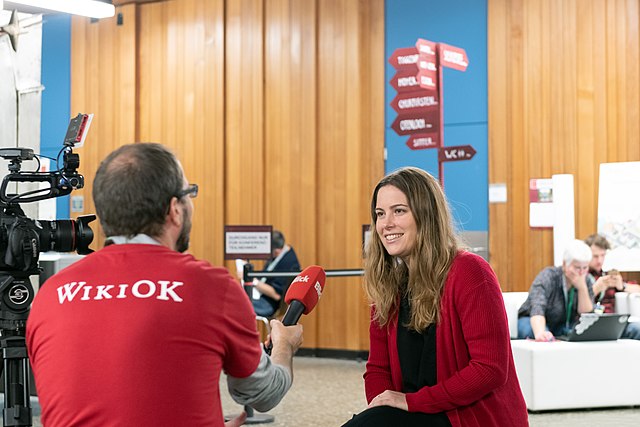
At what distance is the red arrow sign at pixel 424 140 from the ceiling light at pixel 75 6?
2.33 meters

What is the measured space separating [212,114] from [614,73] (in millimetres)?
3811

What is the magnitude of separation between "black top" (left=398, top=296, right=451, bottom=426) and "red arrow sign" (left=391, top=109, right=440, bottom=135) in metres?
3.93

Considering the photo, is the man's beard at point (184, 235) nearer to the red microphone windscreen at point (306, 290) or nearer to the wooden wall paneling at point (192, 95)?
the red microphone windscreen at point (306, 290)

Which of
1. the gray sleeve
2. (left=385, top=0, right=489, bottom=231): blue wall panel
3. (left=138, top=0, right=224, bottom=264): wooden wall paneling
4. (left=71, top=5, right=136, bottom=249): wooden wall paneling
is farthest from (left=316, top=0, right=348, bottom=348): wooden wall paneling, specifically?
the gray sleeve

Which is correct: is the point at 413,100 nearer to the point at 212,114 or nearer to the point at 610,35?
the point at 610,35

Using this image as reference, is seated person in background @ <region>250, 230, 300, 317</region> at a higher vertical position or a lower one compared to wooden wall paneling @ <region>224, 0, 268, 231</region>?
lower

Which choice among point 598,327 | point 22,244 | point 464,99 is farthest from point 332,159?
point 22,244

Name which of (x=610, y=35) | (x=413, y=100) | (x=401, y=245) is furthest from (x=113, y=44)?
(x=401, y=245)

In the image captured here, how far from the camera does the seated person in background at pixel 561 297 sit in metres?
5.85

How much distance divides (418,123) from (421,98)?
0.18 meters

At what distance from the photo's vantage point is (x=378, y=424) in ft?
8.08

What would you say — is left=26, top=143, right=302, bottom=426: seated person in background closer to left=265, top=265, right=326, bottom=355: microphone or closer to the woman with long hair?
left=265, top=265, right=326, bottom=355: microphone

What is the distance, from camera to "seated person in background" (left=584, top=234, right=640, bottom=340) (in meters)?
6.32

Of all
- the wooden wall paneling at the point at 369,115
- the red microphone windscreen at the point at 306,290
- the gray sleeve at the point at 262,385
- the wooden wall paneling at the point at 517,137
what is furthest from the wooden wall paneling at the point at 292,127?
the gray sleeve at the point at 262,385
